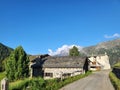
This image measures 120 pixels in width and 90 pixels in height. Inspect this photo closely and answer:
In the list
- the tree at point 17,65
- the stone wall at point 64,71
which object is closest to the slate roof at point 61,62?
the stone wall at point 64,71

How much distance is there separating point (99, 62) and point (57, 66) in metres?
58.8

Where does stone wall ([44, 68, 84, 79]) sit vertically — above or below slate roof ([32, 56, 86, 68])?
below

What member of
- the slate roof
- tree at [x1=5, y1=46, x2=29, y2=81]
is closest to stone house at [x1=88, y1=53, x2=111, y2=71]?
the slate roof

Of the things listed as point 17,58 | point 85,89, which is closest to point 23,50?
point 17,58

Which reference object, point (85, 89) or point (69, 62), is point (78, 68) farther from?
point (85, 89)

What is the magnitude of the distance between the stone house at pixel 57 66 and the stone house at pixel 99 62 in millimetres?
46866

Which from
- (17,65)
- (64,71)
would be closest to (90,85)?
(17,65)

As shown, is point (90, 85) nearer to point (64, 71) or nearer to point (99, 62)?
point (64, 71)

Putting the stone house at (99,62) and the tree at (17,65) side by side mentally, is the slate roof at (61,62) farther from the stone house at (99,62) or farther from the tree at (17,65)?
the stone house at (99,62)

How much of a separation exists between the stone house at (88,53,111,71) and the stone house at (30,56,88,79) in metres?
46.9

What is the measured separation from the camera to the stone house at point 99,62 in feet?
406

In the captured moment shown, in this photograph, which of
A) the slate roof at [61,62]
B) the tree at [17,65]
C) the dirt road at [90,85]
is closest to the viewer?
the dirt road at [90,85]

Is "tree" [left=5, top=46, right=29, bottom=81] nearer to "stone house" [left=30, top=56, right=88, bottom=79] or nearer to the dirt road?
"stone house" [left=30, top=56, right=88, bottom=79]

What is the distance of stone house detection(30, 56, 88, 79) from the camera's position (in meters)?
73.0
